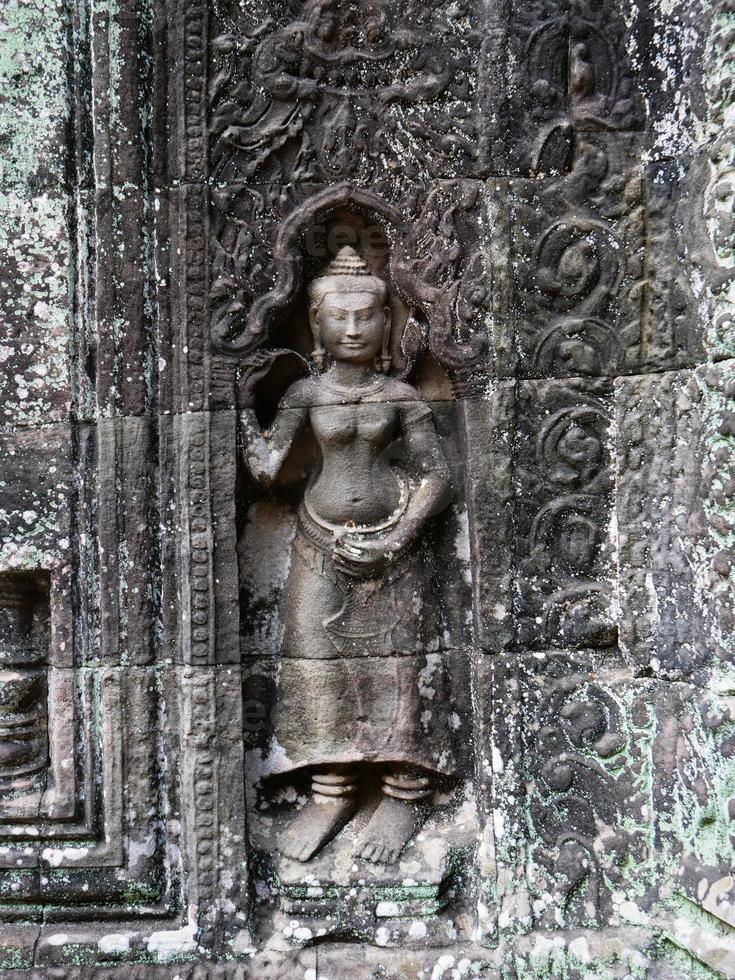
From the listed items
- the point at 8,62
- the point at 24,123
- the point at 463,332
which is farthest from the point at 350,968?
the point at 8,62

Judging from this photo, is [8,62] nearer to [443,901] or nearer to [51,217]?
[51,217]

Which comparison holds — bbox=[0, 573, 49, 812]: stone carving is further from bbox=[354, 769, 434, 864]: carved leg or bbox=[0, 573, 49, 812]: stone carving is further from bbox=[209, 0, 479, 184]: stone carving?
bbox=[209, 0, 479, 184]: stone carving

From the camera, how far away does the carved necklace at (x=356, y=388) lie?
322 cm

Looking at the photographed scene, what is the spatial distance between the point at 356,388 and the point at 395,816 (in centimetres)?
164

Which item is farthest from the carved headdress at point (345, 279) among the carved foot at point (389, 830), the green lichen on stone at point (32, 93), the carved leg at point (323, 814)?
the carved foot at point (389, 830)

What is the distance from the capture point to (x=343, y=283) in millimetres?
3180

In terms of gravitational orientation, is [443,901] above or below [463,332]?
below

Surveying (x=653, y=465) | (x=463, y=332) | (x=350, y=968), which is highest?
(x=463, y=332)

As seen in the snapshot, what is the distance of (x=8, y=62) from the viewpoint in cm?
309

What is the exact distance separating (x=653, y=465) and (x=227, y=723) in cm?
180

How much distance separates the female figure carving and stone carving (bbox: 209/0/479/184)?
1.29 feet

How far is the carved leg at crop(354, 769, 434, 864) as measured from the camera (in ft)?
10.4

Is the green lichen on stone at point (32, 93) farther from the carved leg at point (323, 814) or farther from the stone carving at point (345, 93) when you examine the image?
the carved leg at point (323, 814)

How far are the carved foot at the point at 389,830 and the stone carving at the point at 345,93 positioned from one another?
2.37m
